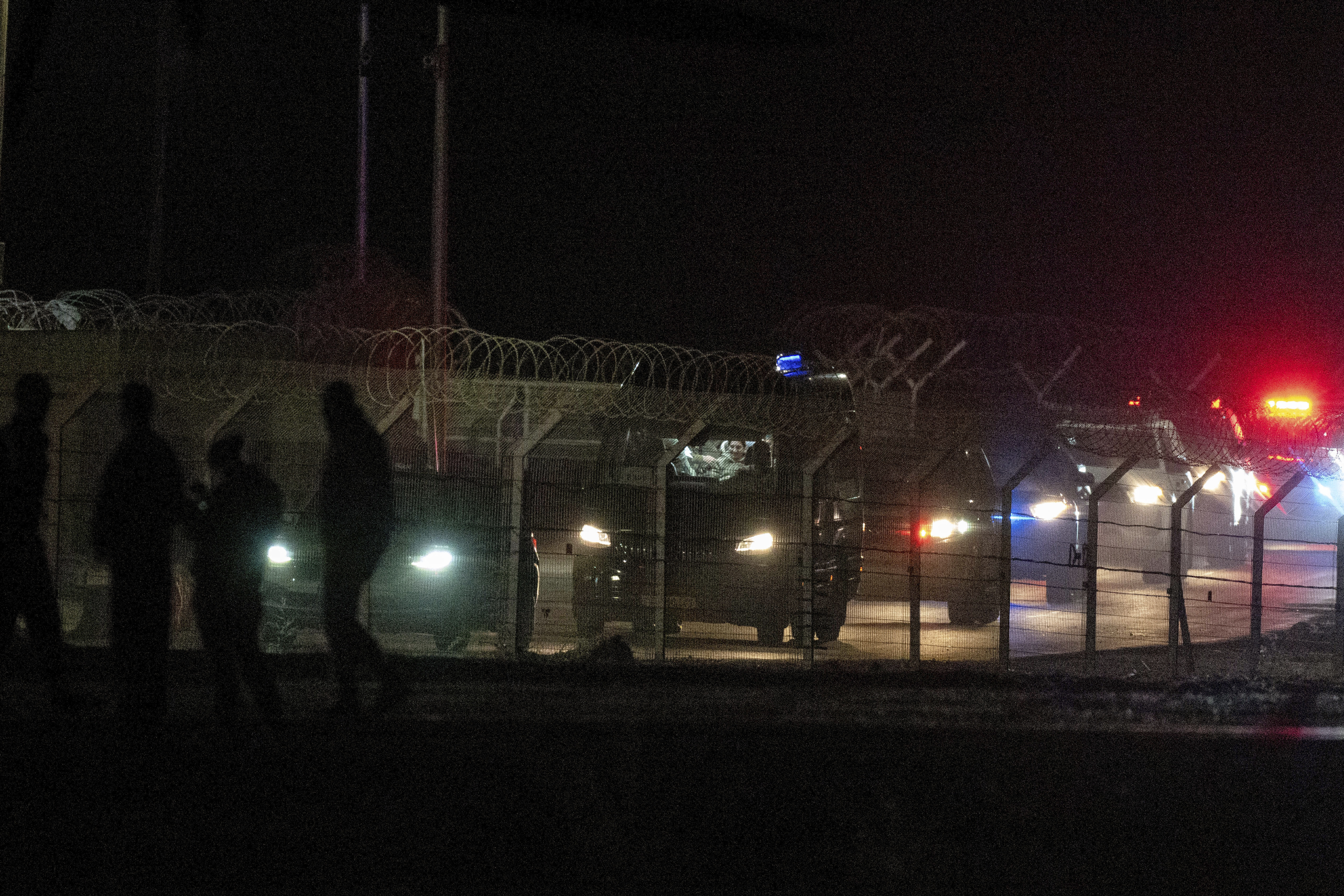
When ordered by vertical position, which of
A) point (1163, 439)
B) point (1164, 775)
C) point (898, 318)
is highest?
point (898, 318)

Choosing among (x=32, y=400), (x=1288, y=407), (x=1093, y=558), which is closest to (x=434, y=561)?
(x=32, y=400)

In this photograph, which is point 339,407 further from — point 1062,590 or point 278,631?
point 1062,590

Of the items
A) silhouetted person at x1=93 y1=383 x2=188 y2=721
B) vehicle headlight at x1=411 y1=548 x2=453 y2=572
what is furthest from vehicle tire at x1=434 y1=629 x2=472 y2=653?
silhouetted person at x1=93 y1=383 x2=188 y2=721

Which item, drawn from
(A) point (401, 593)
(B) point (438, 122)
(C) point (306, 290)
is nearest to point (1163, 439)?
(A) point (401, 593)

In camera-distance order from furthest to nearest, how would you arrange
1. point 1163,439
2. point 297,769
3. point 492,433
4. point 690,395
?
point 492,433
point 1163,439
point 690,395
point 297,769

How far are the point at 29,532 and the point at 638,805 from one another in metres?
3.31

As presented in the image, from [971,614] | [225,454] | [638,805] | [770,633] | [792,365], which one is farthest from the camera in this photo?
[971,614]

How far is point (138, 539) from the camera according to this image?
6.67m

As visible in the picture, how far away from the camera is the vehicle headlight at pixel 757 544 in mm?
12297

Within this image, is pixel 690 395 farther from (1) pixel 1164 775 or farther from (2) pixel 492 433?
(2) pixel 492 433

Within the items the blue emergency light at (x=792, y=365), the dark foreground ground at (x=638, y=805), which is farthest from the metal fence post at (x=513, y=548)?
the dark foreground ground at (x=638, y=805)

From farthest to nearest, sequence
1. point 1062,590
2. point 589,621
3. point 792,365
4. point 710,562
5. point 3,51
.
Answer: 1. point 1062,590
2. point 792,365
3. point 589,621
4. point 710,562
5. point 3,51

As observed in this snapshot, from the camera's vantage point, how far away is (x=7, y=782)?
5336 mm

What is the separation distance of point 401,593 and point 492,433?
6.33 m
